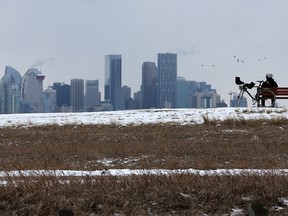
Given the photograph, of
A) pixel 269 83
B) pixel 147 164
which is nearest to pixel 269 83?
pixel 269 83

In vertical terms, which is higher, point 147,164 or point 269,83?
point 269,83

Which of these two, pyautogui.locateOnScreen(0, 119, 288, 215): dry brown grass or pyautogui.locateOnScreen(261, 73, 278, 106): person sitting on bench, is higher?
pyautogui.locateOnScreen(261, 73, 278, 106): person sitting on bench

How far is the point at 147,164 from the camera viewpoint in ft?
34.5

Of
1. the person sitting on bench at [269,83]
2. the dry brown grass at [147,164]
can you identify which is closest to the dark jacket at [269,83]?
the person sitting on bench at [269,83]

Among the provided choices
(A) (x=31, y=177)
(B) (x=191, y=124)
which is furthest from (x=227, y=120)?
(A) (x=31, y=177)

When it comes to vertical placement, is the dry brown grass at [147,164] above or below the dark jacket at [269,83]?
below

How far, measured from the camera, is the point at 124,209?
6.40 m

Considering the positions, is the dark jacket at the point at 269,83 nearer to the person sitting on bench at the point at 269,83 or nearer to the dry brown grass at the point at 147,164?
the person sitting on bench at the point at 269,83

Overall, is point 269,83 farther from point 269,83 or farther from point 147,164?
point 147,164

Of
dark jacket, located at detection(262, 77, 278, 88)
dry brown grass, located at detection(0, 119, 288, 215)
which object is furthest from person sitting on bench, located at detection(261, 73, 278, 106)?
dry brown grass, located at detection(0, 119, 288, 215)

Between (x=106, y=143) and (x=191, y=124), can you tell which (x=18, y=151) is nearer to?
(x=106, y=143)

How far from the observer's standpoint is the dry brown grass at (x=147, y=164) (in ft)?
21.5

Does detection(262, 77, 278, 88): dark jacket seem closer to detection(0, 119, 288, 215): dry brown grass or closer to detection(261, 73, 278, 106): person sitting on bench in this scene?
detection(261, 73, 278, 106): person sitting on bench

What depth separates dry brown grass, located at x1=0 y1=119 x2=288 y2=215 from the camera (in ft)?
21.5
